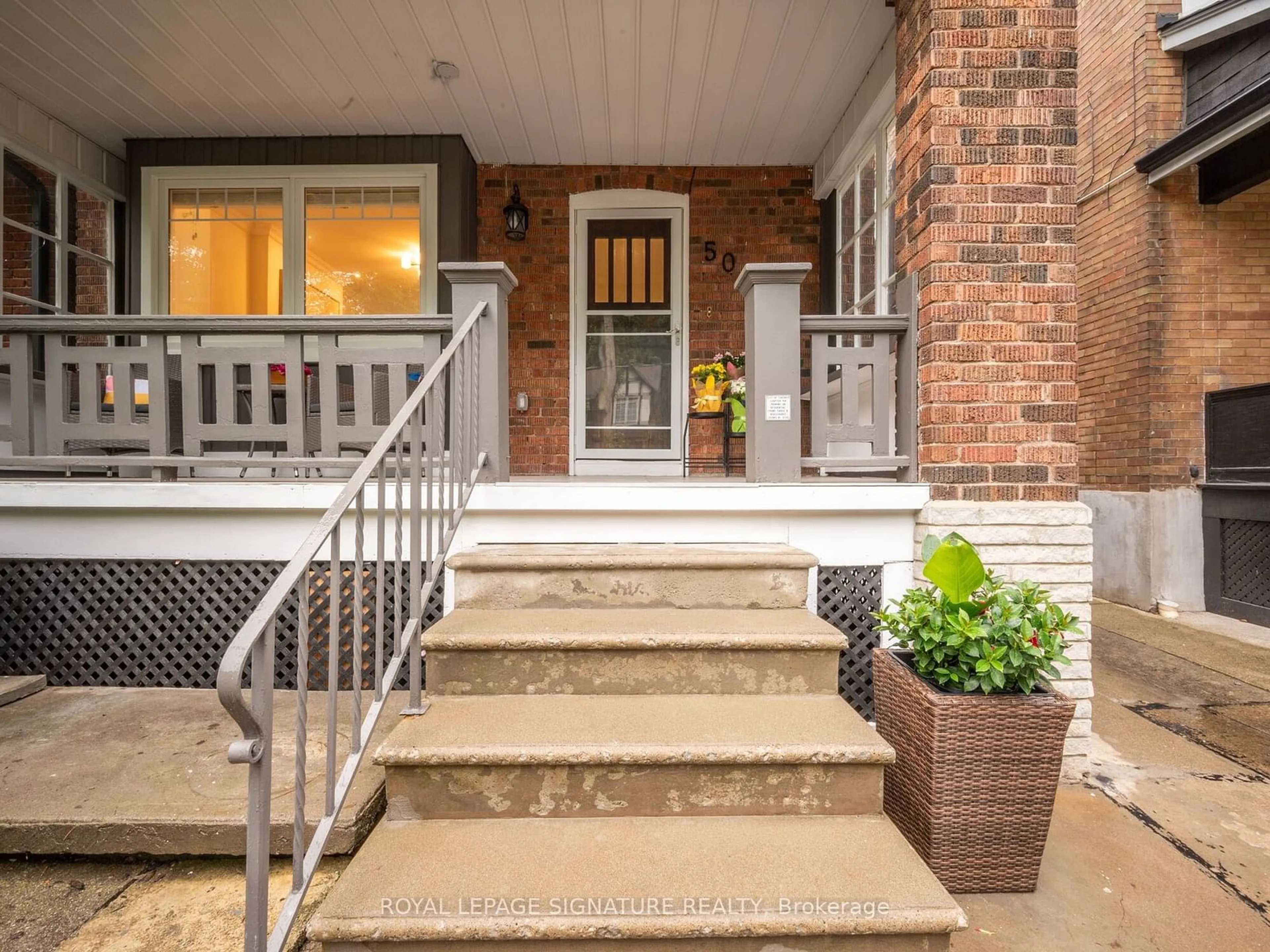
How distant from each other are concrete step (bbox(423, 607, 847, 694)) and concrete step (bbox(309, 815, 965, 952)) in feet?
1.45

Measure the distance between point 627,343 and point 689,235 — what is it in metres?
0.94

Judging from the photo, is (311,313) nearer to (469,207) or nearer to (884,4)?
(469,207)

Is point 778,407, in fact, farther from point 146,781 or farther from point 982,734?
point 146,781

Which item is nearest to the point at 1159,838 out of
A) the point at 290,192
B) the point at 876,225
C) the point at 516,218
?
the point at 876,225

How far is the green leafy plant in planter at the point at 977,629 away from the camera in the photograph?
161 centimetres

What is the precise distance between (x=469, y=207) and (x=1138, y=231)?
488 centimetres

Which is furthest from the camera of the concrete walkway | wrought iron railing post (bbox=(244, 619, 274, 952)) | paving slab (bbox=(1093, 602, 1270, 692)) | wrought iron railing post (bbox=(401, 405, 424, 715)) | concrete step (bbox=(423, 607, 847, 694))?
paving slab (bbox=(1093, 602, 1270, 692))

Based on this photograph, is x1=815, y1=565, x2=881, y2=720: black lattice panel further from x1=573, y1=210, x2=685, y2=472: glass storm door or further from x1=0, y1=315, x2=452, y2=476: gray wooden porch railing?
x1=573, y1=210, x2=685, y2=472: glass storm door

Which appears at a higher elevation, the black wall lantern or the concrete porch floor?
the black wall lantern

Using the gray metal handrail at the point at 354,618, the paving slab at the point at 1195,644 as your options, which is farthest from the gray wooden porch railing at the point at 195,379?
the paving slab at the point at 1195,644

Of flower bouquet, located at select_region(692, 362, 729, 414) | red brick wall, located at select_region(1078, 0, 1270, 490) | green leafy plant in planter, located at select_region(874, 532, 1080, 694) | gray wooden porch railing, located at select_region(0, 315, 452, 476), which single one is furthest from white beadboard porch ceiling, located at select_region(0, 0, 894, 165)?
green leafy plant in planter, located at select_region(874, 532, 1080, 694)

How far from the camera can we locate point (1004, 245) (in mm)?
2260

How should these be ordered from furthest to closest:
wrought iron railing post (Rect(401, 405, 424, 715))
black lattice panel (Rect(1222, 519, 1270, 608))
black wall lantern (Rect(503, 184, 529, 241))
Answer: black wall lantern (Rect(503, 184, 529, 241)) < black lattice panel (Rect(1222, 519, 1270, 608)) < wrought iron railing post (Rect(401, 405, 424, 715))

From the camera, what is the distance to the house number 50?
15.6 ft
